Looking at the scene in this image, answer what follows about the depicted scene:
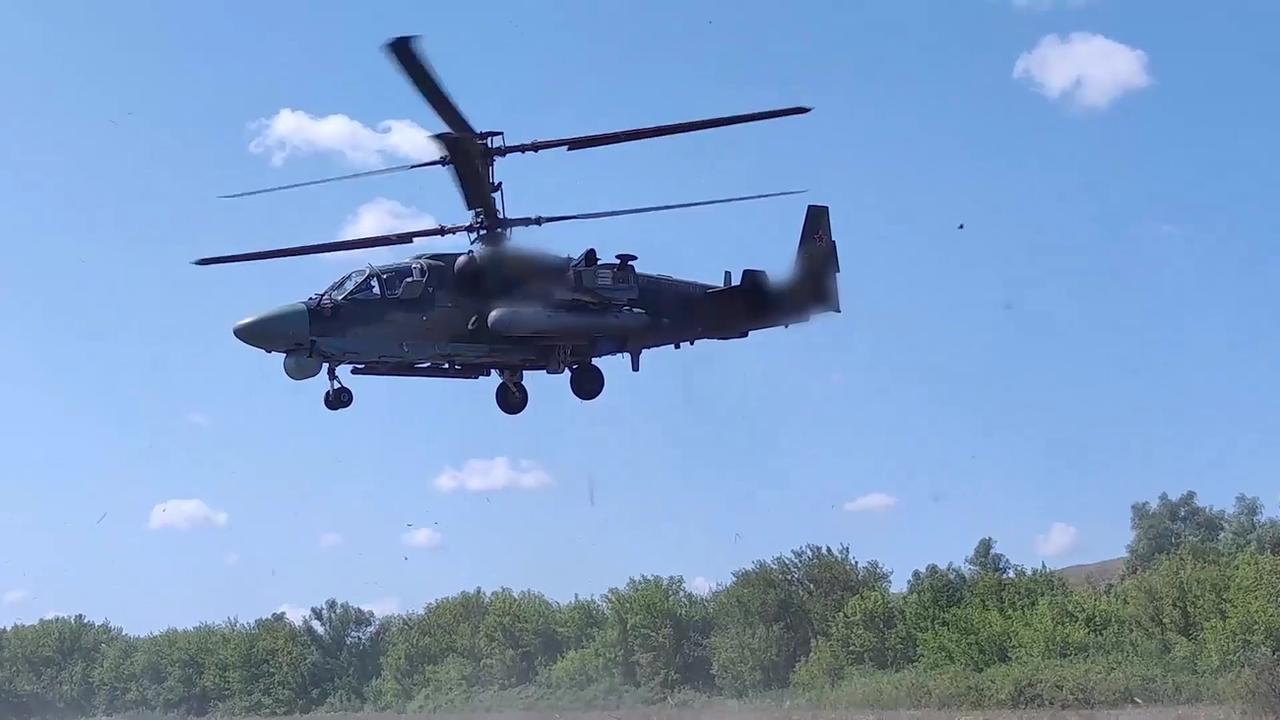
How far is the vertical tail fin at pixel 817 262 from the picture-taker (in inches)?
1059

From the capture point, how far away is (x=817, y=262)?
28453 mm

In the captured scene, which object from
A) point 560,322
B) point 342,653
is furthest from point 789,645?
point 560,322

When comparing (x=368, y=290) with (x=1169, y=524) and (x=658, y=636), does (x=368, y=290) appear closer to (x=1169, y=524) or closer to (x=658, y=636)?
(x=658, y=636)

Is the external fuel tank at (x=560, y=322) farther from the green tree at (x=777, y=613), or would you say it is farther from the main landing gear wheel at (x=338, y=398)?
the green tree at (x=777, y=613)

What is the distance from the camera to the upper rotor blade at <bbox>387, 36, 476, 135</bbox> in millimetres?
18391

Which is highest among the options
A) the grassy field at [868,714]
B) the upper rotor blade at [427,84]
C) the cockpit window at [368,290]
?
the upper rotor blade at [427,84]

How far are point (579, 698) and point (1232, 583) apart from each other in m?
21.5

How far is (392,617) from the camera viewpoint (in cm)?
5325

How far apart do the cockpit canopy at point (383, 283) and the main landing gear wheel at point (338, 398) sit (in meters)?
1.51

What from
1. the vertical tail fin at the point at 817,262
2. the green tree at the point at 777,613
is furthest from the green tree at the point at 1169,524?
the vertical tail fin at the point at 817,262

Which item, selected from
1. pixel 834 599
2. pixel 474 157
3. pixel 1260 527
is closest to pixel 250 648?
pixel 834 599

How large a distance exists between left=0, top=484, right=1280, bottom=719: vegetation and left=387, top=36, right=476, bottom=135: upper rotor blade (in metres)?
23.6

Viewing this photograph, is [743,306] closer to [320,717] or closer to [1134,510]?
[320,717]

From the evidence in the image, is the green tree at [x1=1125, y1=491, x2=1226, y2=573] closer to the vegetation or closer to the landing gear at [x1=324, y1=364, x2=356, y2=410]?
the vegetation
